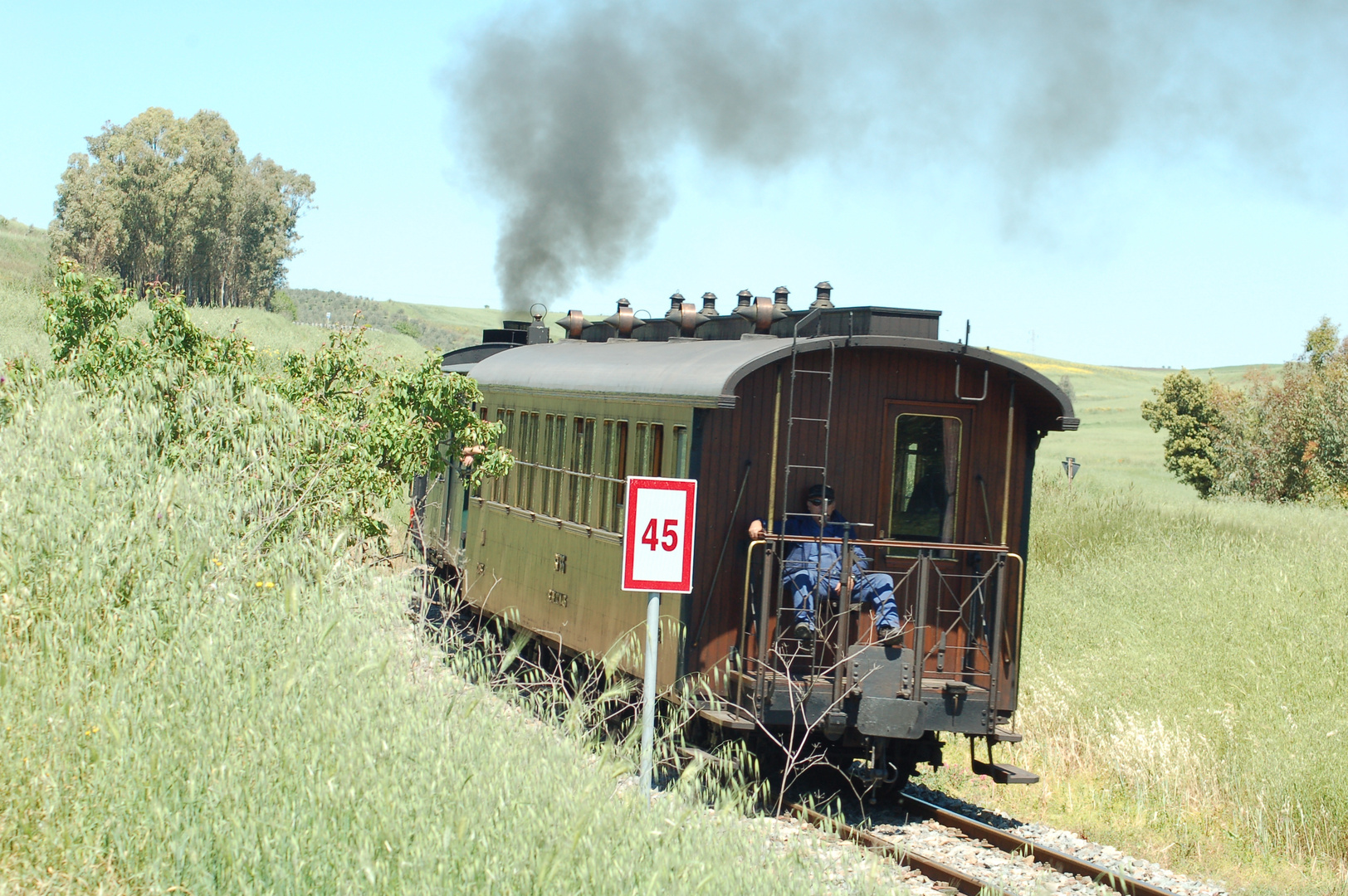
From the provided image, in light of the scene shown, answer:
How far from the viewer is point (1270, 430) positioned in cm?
4344

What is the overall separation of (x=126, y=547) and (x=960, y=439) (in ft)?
19.3

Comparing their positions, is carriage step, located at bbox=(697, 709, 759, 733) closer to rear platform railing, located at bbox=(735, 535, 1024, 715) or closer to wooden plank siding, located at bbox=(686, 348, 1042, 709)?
rear platform railing, located at bbox=(735, 535, 1024, 715)

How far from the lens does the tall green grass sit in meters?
4.92

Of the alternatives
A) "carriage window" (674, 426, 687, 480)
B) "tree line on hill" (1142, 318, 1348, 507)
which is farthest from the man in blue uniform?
"tree line on hill" (1142, 318, 1348, 507)

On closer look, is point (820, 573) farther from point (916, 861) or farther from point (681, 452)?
point (916, 861)

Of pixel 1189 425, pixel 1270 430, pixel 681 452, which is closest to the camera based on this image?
pixel 681 452

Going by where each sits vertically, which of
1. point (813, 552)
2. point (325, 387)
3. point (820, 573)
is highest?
point (325, 387)

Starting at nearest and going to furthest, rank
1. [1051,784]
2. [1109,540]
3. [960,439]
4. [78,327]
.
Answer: [960,439]
[1051,784]
[78,327]
[1109,540]

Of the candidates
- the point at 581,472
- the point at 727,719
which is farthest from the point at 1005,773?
the point at 581,472

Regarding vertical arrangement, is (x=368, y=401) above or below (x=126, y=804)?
above

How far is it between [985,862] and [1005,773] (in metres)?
1.29

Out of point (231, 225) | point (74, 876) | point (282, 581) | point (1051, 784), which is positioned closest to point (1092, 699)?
point (1051, 784)

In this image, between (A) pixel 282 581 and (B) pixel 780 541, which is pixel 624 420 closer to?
(B) pixel 780 541

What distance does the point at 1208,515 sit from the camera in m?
24.7
